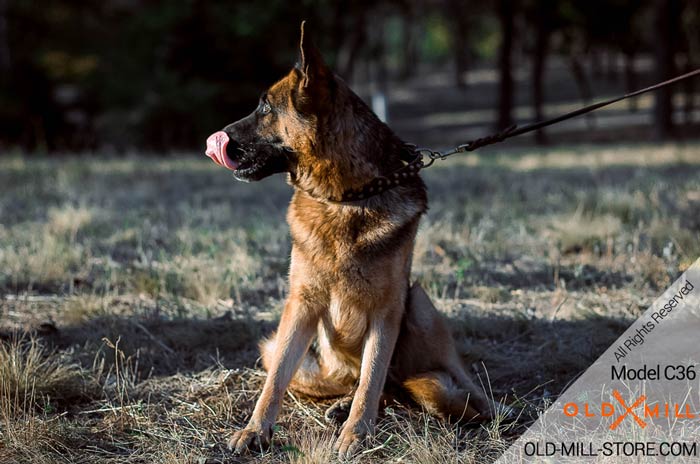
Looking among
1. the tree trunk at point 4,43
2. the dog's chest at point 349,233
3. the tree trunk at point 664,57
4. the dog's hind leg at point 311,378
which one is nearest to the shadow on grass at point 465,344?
the dog's hind leg at point 311,378

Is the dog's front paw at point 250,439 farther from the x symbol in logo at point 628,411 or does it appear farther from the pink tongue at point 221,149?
the x symbol in logo at point 628,411

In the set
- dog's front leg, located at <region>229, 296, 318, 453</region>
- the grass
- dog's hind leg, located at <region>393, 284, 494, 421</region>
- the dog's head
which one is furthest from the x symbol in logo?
the dog's head

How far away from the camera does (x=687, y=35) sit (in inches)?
1231

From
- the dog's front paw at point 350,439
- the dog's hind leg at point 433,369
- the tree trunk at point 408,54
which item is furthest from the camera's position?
the tree trunk at point 408,54

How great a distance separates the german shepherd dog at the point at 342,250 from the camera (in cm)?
375

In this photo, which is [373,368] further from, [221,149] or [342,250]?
[221,149]

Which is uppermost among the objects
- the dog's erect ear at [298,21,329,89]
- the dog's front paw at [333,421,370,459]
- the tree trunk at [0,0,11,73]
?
the tree trunk at [0,0,11,73]

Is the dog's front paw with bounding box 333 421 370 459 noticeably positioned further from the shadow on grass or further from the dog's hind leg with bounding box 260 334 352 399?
the shadow on grass

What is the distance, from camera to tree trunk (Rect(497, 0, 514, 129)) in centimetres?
2422

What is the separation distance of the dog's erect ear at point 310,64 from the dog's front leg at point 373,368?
1225 millimetres

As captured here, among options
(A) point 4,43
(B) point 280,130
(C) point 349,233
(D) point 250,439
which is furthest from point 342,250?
(A) point 4,43

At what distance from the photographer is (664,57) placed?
20062 mm

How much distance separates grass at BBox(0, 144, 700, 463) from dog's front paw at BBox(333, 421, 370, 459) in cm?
7

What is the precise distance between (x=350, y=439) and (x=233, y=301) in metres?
2.36
